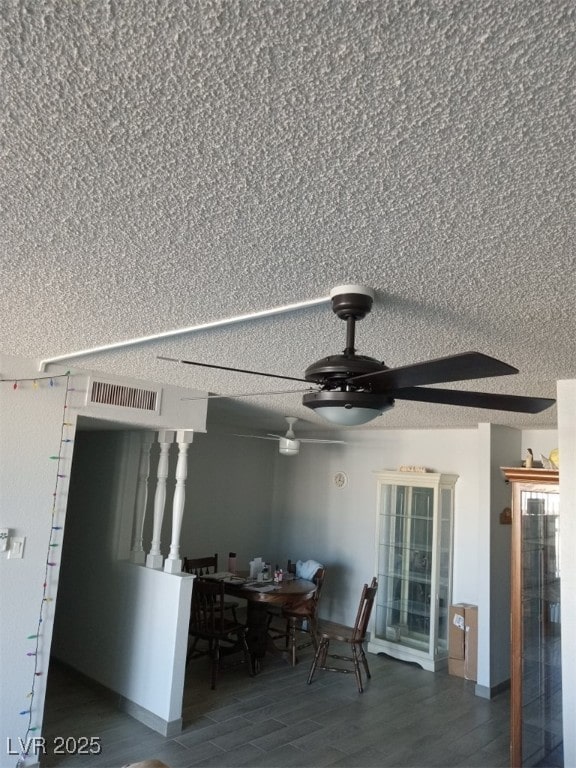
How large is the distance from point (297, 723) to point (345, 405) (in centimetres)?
341

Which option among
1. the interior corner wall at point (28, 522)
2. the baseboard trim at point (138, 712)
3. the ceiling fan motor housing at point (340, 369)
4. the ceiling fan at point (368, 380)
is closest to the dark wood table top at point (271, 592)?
the baseboard trim at point (138, 712)

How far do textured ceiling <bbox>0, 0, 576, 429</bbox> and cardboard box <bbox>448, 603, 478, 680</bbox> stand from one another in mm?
3859

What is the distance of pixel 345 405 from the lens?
170 centimetres

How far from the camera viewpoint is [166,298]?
213 centimetres

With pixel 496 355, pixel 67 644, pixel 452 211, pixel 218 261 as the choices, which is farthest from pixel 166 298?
pixel 67 644

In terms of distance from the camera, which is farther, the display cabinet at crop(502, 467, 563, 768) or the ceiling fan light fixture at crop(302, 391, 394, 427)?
the display cabinet at crop(502, 467, 563, 768)

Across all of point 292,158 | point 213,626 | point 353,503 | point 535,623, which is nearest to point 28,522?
point 213,626

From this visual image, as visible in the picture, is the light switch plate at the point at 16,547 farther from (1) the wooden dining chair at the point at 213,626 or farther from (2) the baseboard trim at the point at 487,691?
(2) the baseboard trim at the point at 487,691

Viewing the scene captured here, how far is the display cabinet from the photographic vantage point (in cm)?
346

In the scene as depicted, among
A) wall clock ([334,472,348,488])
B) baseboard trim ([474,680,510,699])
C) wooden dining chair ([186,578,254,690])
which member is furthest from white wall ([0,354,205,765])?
wall clock ([334,472,348,488])

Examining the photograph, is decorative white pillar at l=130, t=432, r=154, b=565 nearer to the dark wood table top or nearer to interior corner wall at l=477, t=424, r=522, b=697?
the dark wood table top

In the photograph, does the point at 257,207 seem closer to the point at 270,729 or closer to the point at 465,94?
the point at 465,94

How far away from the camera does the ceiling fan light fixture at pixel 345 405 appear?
66.9 inches

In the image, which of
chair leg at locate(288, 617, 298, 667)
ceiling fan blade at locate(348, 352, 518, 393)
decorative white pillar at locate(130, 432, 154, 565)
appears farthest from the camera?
chair leg at locate(288, 617, 298, 667)
